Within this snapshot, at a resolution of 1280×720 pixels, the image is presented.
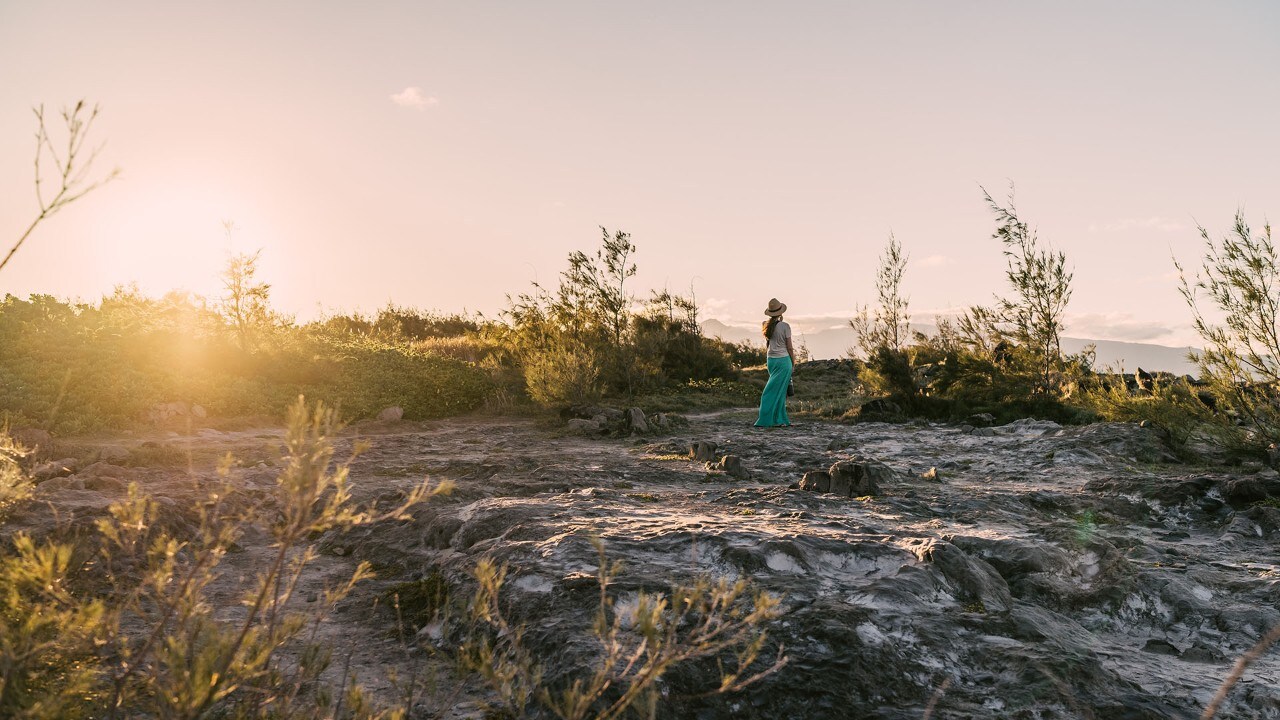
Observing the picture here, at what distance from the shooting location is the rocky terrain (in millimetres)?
2629

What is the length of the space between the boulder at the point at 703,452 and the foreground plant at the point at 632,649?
175 inches

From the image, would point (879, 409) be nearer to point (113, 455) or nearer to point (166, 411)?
point (113, 455)

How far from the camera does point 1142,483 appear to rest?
6355 mm

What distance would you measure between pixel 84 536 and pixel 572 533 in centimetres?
288

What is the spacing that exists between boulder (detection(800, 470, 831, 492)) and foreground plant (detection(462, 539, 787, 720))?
8.78 ft

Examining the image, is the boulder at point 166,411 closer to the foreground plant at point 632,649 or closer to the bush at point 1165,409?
→ the foreground plant at point 632,649

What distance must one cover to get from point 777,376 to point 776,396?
34 cm

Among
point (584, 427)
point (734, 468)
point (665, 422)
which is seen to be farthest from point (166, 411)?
point (734, 468)

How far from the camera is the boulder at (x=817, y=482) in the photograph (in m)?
A: 5.97

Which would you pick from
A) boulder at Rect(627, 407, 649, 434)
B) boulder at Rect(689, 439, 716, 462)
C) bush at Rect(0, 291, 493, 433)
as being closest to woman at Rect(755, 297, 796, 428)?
boulder at Rect(627, 407, 649, 434)

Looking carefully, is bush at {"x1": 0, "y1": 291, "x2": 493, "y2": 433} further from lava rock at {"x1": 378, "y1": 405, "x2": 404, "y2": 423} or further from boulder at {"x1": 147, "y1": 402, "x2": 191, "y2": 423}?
lava rock at {"x1": 378, "y1": 405, "x2": 404, "y2": 423}

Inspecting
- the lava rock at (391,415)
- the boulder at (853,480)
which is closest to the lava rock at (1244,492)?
the boulder at (853,480)

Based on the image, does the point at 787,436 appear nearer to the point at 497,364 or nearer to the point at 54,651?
the point at 497,364

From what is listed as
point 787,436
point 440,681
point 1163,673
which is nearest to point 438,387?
point 787,436
